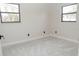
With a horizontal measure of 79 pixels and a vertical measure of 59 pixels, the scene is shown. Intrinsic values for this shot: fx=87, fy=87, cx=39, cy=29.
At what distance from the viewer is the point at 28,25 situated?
35.3 inches

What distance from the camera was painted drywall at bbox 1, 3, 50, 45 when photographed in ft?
2.64

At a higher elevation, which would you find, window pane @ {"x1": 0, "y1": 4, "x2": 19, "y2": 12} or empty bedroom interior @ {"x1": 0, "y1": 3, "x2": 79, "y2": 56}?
window pane @ {"x1": 0, "y1": 4, "x2": 19, "y2": 12}

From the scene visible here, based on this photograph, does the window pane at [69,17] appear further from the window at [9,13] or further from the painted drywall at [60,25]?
the window at [9,13]

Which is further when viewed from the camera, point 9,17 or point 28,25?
point 28,25

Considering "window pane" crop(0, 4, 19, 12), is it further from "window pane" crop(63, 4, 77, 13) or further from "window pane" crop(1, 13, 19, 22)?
"window pane" crop(63, 4, 77, 13)

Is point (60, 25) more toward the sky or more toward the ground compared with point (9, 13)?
more toward the ground

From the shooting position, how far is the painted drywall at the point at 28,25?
2.64 ft

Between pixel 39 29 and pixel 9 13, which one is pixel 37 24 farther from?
pixel 9 13

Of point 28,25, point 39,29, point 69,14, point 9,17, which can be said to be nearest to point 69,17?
point 69,14

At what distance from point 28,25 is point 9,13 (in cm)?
22

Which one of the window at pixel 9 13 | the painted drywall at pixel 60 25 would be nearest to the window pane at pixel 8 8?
the window at pixel 9 13

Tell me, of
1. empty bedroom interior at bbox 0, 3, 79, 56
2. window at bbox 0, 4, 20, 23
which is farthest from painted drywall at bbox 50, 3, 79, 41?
window at bbox 0, 4, 20, 23

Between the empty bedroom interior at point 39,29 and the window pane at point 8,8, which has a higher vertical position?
the window pane at point 8,8

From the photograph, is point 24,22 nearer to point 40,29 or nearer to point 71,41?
point 40,29
